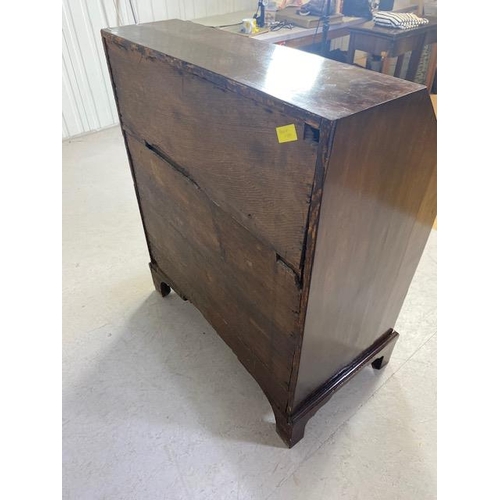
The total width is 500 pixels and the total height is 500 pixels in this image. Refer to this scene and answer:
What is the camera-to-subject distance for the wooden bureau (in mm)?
622

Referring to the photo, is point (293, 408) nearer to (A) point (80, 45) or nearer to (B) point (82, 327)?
(B) point (82, 327)

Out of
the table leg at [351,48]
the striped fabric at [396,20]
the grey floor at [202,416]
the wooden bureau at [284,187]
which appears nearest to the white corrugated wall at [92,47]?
the table leg at [351,48]

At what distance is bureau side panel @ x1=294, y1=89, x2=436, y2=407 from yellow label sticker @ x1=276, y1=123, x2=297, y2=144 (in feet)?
0.25

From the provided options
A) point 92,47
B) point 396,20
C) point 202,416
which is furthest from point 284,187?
point 396,20

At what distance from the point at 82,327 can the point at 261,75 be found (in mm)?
1259

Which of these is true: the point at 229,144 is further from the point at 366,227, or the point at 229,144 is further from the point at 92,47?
the point at 92,47

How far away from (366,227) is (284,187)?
21 centimetres

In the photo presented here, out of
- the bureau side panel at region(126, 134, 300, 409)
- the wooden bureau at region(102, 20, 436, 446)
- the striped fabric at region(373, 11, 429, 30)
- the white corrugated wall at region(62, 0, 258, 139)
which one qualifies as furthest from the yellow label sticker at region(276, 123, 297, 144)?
the striped fabric at region(373, 11, 429, 30)

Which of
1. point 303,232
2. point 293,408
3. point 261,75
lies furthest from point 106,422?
point 261,75

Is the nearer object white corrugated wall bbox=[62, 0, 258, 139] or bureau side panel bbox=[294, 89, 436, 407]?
bureau side panel bbox=[294, 89, 436, 407]

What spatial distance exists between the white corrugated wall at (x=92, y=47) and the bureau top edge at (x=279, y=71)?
6.39ft

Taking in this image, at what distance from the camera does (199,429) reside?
1208mm

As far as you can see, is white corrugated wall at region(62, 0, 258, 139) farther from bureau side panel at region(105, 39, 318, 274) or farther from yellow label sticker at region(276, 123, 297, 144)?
yellow label sticker at region(276, 123, 297, 144)

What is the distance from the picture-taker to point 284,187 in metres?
0.68
